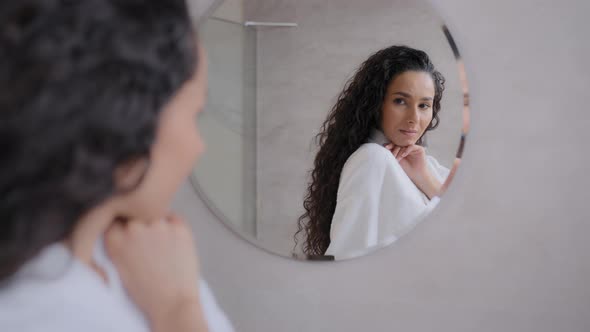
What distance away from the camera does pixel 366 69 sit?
3.25 feet

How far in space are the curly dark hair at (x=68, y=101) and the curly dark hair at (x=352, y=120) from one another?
63 centimetres

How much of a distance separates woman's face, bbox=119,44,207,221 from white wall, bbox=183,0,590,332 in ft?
2.11

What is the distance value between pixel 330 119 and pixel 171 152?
1.83 ft

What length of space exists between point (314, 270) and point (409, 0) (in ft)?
1.89

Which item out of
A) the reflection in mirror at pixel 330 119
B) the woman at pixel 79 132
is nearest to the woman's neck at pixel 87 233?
the woman at pixel 79 132

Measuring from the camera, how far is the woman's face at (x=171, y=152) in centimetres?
47

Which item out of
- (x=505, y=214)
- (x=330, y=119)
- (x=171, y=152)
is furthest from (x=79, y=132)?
(x=505, y=214)

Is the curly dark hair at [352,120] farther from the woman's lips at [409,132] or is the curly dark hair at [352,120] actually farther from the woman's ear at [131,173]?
the woman's ear at [131,173]

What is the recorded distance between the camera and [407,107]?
0.98m

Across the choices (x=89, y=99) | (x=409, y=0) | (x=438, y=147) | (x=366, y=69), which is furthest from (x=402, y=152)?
(x=89, y=99)

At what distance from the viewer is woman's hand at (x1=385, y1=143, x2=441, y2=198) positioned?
99cm

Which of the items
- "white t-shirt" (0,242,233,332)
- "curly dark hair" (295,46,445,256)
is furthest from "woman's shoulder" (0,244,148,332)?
"curly dark hair" (295,46,445,256)

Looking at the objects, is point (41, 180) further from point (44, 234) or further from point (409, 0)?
point (409, 0)

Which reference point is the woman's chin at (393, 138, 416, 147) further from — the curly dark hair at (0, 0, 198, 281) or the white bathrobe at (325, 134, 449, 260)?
the curly dark hair at (0, 0, 198, 281)
